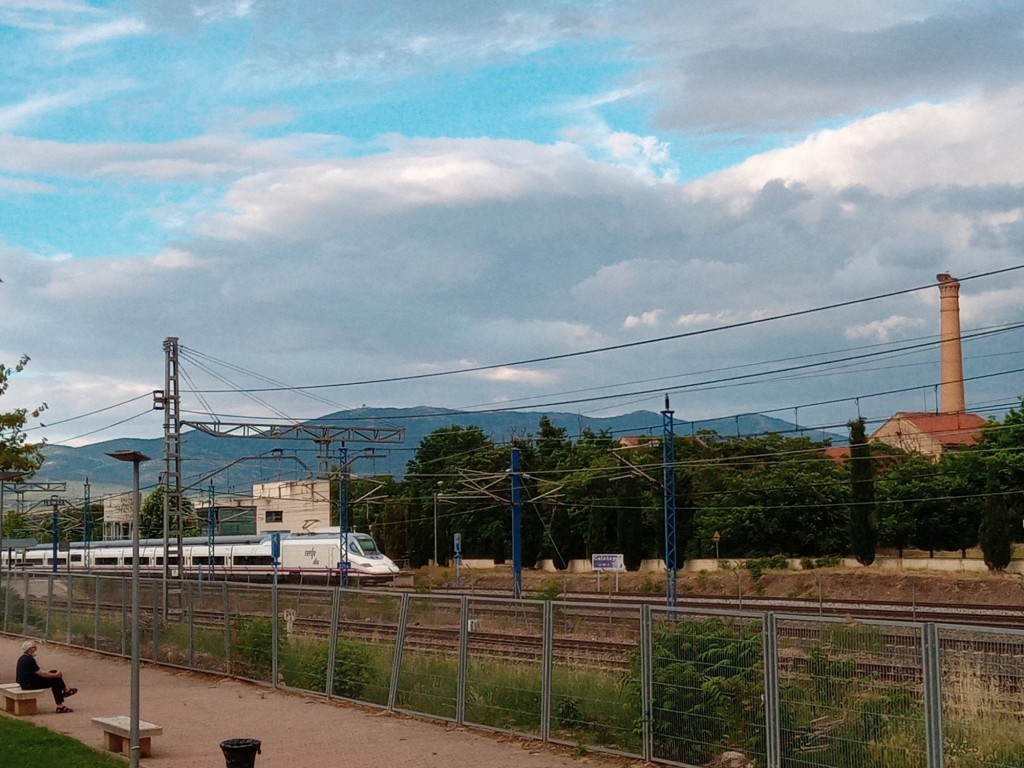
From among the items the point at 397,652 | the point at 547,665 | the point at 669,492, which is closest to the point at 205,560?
the point at 669,492

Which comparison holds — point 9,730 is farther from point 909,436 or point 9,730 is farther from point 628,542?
point 909,436

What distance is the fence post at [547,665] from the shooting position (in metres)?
15.2

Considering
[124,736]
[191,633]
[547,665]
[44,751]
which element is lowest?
[44,751]

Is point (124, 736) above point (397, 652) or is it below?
below

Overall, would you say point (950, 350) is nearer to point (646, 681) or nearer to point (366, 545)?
point (366, 545)

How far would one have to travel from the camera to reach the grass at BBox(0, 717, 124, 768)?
1410 centimetres

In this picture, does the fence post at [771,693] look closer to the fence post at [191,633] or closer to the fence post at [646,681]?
the fence post at [646,681]

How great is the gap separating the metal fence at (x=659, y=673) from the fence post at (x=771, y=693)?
1cm

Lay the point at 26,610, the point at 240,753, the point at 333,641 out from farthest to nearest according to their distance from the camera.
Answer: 1. the point at 26,610
2. the point at 333,641
3. the point at 240,753

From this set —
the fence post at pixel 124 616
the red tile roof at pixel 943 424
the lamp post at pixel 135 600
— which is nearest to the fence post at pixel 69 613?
the fence post at pixel 124 616

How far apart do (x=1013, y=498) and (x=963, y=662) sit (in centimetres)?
4785

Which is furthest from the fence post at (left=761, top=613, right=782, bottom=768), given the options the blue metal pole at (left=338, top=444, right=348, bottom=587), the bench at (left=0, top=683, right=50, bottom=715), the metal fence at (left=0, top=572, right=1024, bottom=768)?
the blue metal pole at (left=338, top=444, right=348, bottom=587)

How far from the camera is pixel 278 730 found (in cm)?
1677

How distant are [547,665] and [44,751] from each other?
20.6 ft
